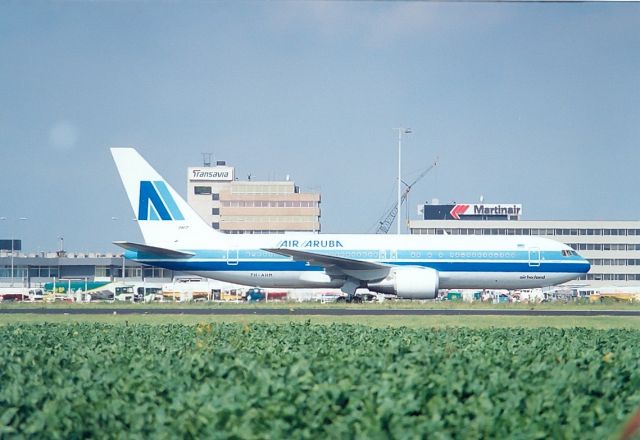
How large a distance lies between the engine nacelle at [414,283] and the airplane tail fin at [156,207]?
10.8 metres

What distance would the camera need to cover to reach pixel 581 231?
143750 millimetres

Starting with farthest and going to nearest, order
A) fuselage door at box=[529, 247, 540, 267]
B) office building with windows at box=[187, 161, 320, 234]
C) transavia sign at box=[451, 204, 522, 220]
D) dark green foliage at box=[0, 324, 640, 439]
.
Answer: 1. office building with windows at box=[187, 161, 320, 234]
2. transavia sign at box=[451, 204, 522, 220]
3. fuselage door at box=[529, 247, 540, 267]
4. dark green foliage at box=[0, 324, 640, 439]

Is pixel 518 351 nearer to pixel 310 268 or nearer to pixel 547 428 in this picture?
pixel 547 428

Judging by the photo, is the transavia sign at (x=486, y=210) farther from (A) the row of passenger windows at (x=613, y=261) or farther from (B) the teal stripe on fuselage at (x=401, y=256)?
(B) the teal stripe on fuselage at (x=401, y=256)

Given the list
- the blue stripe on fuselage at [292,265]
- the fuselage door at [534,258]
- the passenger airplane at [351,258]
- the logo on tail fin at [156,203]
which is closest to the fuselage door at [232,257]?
the passenger airplane at [351,258]

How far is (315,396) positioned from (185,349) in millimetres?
4656

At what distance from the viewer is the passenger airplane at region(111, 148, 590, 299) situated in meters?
50.4

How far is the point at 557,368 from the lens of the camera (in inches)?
392

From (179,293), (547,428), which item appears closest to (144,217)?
(179,293)

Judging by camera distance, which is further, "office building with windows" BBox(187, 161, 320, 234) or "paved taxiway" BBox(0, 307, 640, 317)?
"office building with windows" BBox(187, 161, 320, 234)

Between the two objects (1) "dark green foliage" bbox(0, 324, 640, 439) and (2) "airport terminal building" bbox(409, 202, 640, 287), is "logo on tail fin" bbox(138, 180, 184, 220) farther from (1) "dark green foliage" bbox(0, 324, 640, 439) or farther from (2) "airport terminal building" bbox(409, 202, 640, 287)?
(2) "airport terminal building" bbox(409, 202, 640, 287)

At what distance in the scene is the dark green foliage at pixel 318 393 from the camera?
7.94m

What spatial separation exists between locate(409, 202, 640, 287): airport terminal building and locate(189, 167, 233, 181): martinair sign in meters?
39.0

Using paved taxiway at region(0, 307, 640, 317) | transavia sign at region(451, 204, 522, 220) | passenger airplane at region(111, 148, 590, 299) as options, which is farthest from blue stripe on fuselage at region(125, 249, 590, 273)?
transavia sign at region(451, 204, 522, 220)
